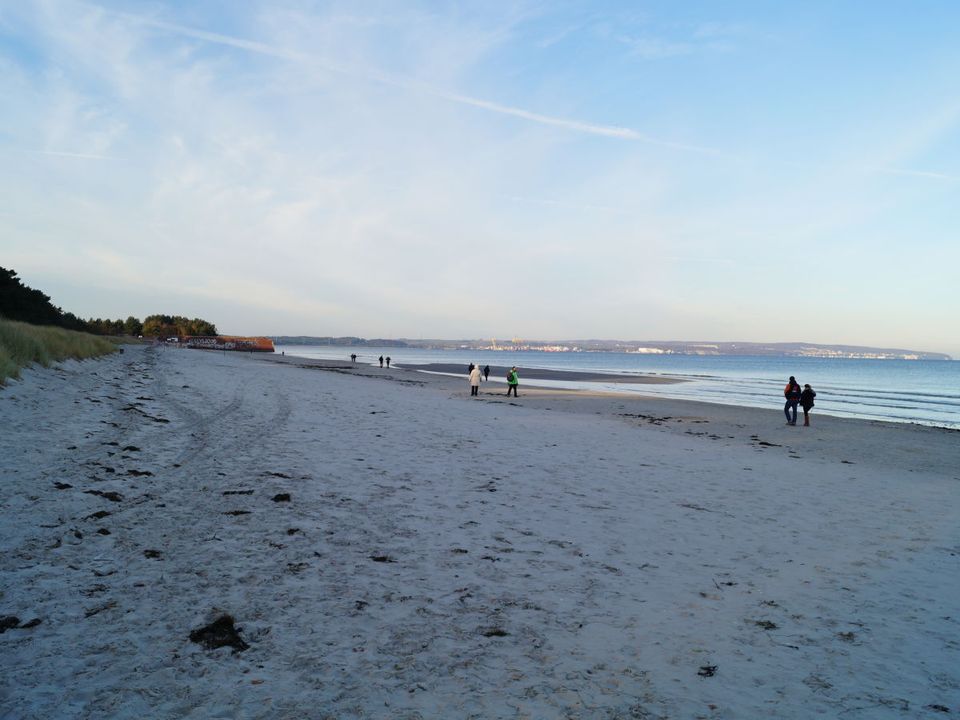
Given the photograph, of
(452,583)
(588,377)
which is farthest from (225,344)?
(452,583)

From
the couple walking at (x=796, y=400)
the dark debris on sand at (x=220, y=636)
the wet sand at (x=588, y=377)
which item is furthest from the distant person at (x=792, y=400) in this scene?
the wet sand at (x=588, y=377)

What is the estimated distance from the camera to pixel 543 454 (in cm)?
1109

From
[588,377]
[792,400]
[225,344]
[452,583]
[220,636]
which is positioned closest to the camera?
[220,636]

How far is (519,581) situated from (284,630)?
2.00 metres

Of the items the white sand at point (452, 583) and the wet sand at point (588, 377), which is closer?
the white sand at point (452, 583)

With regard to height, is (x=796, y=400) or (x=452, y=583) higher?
(x=796, y=400)

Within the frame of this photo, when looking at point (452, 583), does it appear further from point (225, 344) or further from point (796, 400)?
point (225, 344)

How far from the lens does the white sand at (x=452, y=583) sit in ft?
11.0

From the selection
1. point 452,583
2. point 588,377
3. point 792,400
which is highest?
point 792,400

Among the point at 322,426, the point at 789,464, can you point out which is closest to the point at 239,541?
the point at 322,426

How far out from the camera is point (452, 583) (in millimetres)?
4875

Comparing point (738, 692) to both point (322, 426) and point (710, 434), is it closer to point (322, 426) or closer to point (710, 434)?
point (322, 426)

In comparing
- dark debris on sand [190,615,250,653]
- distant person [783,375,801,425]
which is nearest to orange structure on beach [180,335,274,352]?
distant person [783,375,801,425]

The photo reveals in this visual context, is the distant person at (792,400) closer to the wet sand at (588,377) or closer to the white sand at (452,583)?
the white sand at (452,583)
